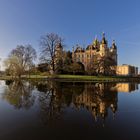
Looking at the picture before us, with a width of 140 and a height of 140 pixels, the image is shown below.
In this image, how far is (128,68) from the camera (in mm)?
164875

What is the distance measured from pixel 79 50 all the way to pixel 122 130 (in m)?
122

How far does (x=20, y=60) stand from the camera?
7400 cm

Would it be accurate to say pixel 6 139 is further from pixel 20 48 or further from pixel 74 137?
pixel 20 48

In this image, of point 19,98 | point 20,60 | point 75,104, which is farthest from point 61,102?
point 20,60

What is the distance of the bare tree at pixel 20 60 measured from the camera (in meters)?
70.8

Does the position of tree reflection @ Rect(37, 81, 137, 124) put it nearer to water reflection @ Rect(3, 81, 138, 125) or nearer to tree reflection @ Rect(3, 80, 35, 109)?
water reflection @ Rect(3, 81, 138, 125)

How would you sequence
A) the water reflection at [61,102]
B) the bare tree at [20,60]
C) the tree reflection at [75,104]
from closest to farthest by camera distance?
1. the tree reflection at [75,104]
2. the water reflection at [61,102]
3. the bare tree at [20,60]

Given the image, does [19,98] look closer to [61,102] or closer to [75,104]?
[61,102]

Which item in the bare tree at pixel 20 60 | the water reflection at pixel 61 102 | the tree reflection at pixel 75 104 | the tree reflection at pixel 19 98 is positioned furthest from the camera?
the bare tree at pixel 20 60

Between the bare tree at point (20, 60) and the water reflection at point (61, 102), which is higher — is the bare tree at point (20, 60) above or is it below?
above

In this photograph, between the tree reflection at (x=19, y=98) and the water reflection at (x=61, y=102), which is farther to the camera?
the tree reflection at (x=19, y=98)

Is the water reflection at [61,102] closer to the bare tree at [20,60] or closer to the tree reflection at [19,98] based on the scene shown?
the tree reflection at [19,98]

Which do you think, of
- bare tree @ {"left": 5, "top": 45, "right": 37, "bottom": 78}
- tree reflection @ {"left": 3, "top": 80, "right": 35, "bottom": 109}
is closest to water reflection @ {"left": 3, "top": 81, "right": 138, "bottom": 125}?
tree reflection @ {"left": 3, "top": 80, "right": 35, "bottom": 109}

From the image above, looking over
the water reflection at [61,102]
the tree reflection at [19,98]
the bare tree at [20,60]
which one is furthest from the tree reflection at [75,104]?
the bare tree at [20,60]
